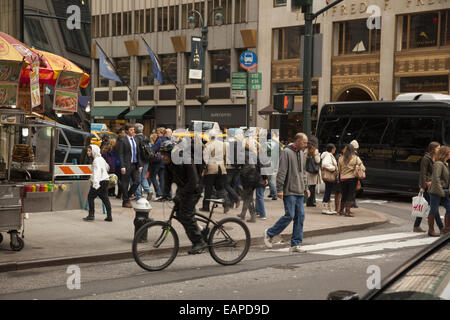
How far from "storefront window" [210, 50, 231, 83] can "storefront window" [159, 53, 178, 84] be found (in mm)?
3458

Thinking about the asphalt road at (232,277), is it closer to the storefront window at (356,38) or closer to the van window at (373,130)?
the van window at (373,130)

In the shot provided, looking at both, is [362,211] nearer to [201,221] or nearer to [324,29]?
[201,221]

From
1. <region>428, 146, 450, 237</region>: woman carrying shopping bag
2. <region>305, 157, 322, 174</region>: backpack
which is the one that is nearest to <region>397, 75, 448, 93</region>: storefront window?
<region>305, 157, 322, 174</region>: backpack

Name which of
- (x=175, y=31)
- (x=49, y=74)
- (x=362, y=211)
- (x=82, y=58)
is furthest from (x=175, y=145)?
(x=175, y=31)

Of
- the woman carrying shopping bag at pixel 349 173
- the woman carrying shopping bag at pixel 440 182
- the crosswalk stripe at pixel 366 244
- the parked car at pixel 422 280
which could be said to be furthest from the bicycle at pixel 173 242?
the woman carrying shopping bag at pixel 349 173

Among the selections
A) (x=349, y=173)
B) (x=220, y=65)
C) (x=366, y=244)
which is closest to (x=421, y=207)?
(x=366, y=244)

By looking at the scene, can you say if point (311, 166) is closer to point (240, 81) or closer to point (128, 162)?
point (128, 162)

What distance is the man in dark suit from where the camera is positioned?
45.5 feet

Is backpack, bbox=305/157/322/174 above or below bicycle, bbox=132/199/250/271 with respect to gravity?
above

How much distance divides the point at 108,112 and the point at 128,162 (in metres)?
36.4

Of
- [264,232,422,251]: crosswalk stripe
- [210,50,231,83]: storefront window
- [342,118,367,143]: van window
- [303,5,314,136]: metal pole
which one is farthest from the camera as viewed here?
[210,50,231,83]: storefront window

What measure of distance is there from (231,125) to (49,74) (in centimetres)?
3284

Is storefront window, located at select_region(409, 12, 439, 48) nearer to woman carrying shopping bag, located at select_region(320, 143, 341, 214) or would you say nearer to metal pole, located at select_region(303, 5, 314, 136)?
metal pole, located at select_region(303, 5, 314, 136)
